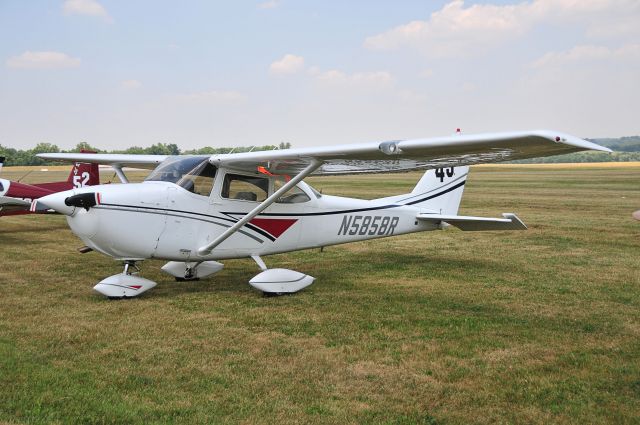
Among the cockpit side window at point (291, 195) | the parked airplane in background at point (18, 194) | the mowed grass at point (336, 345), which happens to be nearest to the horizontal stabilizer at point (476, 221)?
the mowed grass at point (336, 345)

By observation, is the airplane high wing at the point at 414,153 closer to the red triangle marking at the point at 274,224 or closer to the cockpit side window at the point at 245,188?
the cockpit side window at the point at 245,188

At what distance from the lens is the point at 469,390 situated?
417 centimetres

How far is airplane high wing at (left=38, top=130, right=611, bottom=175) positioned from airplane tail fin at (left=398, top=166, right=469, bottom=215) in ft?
6.07

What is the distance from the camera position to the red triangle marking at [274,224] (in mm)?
8055

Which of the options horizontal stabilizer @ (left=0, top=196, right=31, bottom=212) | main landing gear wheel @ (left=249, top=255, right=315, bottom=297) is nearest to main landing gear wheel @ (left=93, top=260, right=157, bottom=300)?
main landing gear wheel @ (left=249, top=255, right=315, bottom=297)

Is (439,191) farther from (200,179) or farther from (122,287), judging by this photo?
(122,287)

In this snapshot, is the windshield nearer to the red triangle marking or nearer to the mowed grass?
the red triangle marking

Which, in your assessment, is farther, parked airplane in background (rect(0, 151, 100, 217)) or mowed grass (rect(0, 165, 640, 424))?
parked airplane in background (rect(0, 151, 100, 217))

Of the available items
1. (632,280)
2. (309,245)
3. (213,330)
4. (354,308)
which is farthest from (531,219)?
(213,330)

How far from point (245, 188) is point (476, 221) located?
12.8 feet

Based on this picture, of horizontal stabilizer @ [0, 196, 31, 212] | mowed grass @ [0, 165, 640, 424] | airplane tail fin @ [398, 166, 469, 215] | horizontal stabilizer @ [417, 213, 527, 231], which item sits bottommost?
mowed grass @ [0, 165, 640, 424]

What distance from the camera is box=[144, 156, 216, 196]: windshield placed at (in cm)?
748

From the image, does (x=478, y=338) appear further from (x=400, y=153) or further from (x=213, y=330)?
(x=213, y=330)

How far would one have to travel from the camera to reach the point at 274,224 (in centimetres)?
821
